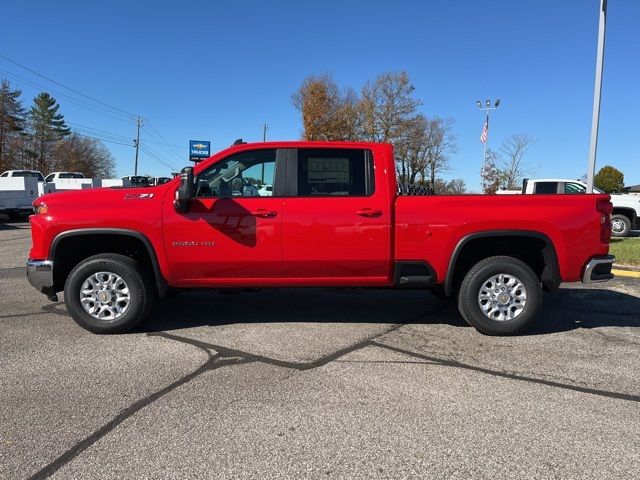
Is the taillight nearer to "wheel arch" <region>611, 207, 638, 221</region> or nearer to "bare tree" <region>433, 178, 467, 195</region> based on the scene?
"wheel arch" <region>611, 207, 638, 221</region>

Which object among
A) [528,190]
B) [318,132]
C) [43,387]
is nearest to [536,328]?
[43,387]

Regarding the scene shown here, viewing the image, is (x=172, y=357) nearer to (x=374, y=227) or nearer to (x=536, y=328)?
(x=374, y=227)

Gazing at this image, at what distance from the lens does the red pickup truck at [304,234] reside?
4.86 m

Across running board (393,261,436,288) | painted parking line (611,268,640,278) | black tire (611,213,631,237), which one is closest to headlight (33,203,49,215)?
running board (393,261,436,288)

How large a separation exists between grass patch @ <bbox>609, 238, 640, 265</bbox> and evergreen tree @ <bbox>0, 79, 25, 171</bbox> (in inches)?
2261

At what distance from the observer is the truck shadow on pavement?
5.57 meters

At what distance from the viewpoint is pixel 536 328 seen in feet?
17.5

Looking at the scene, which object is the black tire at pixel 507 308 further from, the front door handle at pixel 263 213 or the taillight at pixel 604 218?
the front door handle at pixel 263 213

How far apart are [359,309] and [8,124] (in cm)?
6028

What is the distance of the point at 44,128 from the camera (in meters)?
65.8

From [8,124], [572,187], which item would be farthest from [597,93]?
[8,124]

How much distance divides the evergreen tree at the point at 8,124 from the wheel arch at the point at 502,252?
58407mm

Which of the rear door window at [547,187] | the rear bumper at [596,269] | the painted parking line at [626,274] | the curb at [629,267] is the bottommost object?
the painted parking line at [626,274]

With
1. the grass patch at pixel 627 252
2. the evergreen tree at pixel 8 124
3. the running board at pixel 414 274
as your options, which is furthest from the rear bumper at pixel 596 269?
the evergreen tree at pixel 8 124
